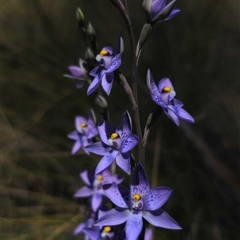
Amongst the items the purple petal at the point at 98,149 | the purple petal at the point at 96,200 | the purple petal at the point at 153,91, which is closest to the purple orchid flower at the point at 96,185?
the purple petal at the point at 96,200

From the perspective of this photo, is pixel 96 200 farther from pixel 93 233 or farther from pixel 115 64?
pixel 115 64

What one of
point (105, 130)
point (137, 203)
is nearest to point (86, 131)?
point (105, 130)

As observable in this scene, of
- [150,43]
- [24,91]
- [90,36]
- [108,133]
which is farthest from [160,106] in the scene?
[24,91]

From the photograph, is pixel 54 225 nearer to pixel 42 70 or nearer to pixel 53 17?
pixel 42 70

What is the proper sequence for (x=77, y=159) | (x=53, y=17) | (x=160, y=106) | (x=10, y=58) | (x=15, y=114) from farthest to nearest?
(x=53, y=17) < (x=10, y=58) < (x=15, y=114) < (x=77, y=159) < (x=160, y=106)

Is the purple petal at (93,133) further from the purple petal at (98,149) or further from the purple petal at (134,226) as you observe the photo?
the purple petal at (134,226)
